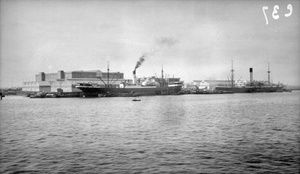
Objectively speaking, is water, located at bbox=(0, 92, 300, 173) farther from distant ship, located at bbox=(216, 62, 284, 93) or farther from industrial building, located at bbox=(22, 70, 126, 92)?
distant ship, located at bbox=(216, 62, 284, 93)

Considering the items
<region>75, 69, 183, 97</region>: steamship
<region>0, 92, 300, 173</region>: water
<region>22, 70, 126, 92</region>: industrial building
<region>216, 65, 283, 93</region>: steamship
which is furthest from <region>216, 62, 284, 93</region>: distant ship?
<region>0, 92, 300, 173</region>: water

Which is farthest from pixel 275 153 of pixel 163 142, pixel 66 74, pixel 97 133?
pixel 66 74

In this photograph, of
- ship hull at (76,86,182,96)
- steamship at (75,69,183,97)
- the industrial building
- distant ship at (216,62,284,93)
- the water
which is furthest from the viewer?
distant ship at (216,62,284,93)

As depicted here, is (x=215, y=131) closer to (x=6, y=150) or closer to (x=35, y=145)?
(x=35, y=145)

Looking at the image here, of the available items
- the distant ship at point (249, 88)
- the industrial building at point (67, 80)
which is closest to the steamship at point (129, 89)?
the industrial building at point (67, 80)

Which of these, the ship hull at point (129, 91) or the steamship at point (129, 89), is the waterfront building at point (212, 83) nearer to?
the steamship at point (129, 89)

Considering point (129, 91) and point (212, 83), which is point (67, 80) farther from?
point (212, 83)
